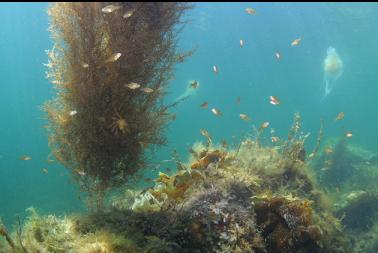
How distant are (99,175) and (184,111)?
255 ft

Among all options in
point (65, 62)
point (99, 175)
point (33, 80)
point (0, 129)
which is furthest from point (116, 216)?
point (33, 80)

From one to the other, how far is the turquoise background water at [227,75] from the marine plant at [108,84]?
18967 mm

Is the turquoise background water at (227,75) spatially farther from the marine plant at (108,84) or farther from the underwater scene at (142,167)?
the marine plant at (108,84)

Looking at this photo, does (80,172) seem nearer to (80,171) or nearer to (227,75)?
(80,171)

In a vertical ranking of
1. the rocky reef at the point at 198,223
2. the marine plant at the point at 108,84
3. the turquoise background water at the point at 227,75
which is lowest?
the rocky reef at the point at 198,223

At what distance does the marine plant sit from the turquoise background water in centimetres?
1897

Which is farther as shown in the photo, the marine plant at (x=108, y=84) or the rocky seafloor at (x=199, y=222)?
the marine plant at (x=108, y=84)

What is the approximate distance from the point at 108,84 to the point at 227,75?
290ft

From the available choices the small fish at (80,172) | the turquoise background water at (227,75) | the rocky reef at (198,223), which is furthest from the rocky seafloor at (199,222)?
the turquoise background water at (227,75)

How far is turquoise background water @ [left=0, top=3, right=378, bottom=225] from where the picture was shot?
137ft

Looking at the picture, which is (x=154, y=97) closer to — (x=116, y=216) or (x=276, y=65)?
(x=116, y=216)

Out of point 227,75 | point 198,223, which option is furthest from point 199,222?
point 227,75

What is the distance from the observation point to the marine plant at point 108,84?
6.03 metres

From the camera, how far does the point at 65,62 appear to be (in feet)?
20.5
